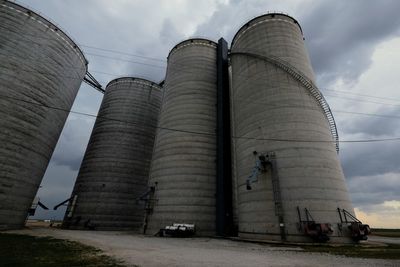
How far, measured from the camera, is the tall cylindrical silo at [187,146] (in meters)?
27.1

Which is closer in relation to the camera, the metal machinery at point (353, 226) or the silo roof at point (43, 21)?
the metal machinery at point (353, 226)

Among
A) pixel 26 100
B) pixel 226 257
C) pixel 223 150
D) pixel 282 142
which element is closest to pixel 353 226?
pixel 282 142

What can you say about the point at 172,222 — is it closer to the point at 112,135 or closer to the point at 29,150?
the point at 29,150

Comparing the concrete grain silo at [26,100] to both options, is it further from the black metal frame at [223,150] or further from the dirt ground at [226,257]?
the black metal frame at [223,150]

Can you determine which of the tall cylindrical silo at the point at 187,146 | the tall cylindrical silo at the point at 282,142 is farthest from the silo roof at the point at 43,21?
the tall cylindrical silo at the point at 282,142

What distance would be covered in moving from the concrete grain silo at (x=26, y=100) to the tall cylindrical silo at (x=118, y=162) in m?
8.76

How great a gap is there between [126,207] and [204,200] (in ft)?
53.8

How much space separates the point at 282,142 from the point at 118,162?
91.1 feet

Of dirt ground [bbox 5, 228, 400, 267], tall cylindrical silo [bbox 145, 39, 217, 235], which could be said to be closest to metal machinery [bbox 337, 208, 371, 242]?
dirt ground [bbox 5, 228, 400, 267]

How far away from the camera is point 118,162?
3919cm

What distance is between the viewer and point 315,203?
63.0 feet

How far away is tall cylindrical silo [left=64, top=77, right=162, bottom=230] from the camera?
36.5 m

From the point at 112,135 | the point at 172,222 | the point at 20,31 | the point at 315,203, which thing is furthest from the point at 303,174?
the point at 20,31

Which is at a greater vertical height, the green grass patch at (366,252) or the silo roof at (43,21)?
the silo roof at (43,21)
